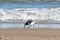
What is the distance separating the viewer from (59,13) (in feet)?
43.6

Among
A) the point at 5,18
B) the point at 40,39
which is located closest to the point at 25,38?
the point at 40,39

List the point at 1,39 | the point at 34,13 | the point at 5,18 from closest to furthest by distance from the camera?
the point at 1,39 < the point at 5,18 < the point at 34,13

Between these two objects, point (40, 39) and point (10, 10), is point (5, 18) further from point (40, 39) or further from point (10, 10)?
point (40, 39)

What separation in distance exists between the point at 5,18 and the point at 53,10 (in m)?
2.91

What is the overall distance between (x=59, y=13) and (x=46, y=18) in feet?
2.83

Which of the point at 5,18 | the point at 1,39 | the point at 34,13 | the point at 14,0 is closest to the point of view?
the point at 1,39

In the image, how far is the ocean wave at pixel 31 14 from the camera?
12762 mm

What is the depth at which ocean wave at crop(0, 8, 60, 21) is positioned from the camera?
502 inches

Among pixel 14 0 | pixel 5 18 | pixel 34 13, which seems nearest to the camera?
pixel 5 18

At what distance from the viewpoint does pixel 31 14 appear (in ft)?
44.4

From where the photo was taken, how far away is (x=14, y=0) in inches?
809

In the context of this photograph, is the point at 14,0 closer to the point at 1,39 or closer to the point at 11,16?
the point at 11,16

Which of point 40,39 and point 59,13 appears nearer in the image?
point 40,39

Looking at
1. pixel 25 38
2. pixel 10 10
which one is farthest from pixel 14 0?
pixel 25 38
